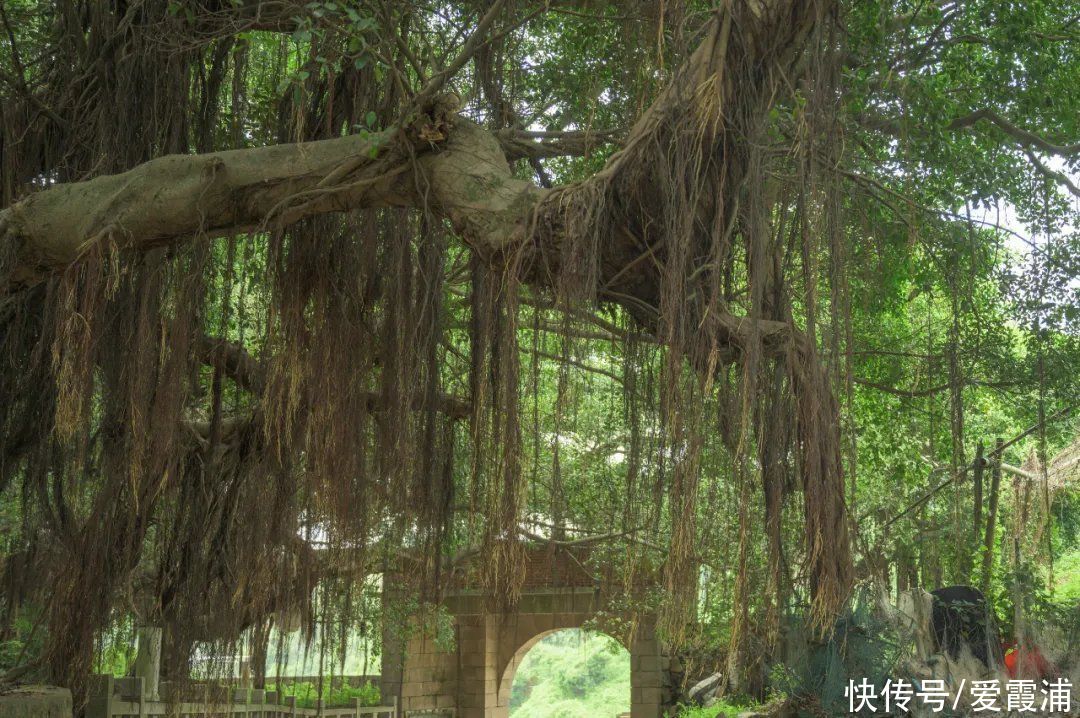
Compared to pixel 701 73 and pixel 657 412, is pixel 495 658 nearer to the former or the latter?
pixel 657 412

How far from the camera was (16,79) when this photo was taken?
159 inches

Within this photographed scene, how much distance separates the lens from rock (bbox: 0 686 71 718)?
320 cm

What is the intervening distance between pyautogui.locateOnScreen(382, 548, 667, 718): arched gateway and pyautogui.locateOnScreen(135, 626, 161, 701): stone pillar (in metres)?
4.46

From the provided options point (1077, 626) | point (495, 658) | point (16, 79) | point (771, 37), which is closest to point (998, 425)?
point (1077, 626)

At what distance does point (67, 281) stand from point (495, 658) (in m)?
9.57

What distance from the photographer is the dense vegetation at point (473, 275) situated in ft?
8.75

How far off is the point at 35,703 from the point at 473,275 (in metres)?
1.85

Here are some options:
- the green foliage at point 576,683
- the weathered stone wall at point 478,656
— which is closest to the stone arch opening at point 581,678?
the green foliage at point 576,683

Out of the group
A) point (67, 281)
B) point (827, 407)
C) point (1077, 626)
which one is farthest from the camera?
point (1077, 626)

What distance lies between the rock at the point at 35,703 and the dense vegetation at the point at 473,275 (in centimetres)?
47

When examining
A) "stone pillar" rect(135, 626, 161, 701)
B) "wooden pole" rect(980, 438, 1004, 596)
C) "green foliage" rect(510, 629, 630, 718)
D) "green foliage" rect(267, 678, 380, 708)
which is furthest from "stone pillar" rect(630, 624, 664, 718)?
"green foliage" rect(510, 629, 630, 718)

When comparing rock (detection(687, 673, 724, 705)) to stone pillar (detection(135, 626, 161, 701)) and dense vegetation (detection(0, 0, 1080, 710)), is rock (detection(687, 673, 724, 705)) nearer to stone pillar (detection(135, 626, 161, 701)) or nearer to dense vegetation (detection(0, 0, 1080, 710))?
dense vegetation (detection(0, 0, 1080, 710))

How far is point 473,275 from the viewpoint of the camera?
138 inches

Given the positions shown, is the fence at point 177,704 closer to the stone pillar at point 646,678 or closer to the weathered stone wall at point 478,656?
the weathered stone wall at point 478,656
